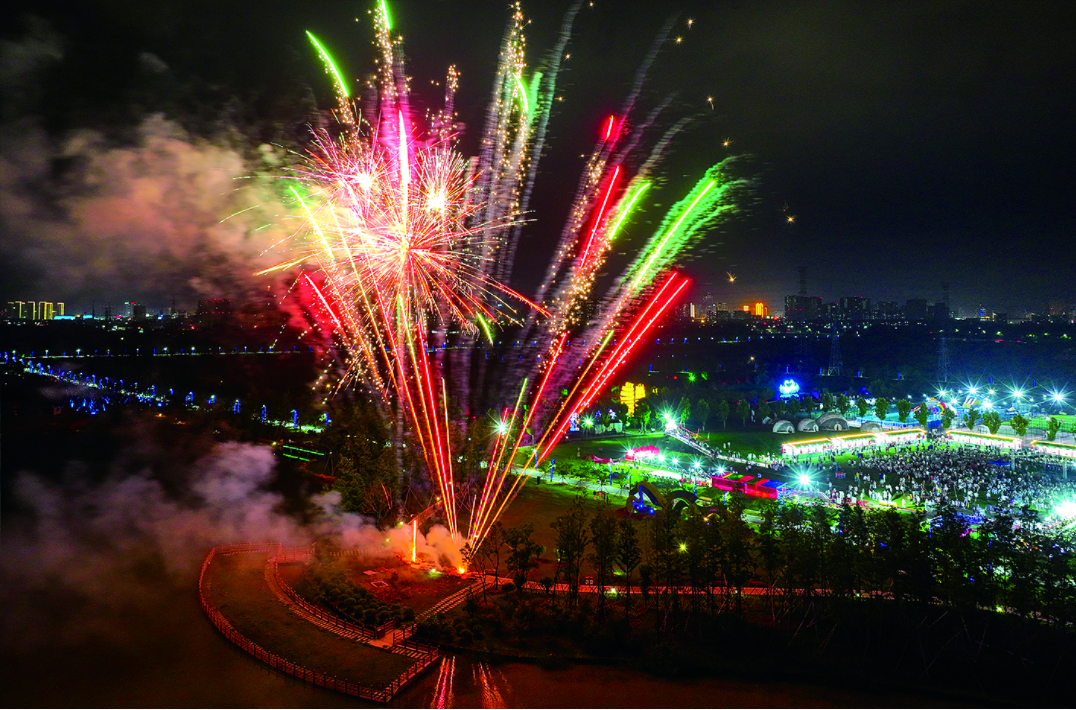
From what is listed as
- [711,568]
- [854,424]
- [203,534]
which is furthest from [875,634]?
[854,424]

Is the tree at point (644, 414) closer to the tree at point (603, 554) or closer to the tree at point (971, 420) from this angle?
the tree at point (971, 420)

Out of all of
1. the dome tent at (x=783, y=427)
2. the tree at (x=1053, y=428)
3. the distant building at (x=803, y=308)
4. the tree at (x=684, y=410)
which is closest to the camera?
the tree at (x=1053, y=428)

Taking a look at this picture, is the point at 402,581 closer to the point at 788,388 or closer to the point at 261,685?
the point at 261,685

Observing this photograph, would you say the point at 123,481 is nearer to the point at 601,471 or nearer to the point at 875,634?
the point at 601,471

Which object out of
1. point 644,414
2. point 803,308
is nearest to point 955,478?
point 644,414

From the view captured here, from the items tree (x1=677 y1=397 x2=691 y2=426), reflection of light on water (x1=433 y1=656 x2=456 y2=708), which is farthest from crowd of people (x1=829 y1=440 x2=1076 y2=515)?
reflection of light on water (x1=433 y1=656 x2=456 y2=708)

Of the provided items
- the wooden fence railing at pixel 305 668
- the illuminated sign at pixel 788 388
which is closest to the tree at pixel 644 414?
the illuminated sign at pixel 788 388
